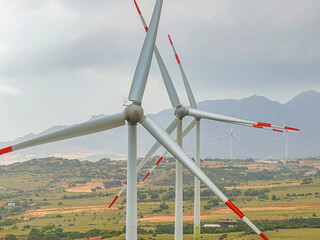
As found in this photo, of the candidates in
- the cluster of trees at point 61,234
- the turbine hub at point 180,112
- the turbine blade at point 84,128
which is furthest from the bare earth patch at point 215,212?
the turbine blade at point 84,128

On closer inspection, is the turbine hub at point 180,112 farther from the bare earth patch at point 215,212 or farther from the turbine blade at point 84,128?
the bare earth patch at point 215,212

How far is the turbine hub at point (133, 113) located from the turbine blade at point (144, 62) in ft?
2.88

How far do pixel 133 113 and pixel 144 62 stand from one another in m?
3.90

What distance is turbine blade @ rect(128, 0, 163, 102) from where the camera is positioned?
2581 cm

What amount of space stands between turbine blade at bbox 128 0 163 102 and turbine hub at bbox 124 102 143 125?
0.88 m

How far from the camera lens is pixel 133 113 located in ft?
80.5

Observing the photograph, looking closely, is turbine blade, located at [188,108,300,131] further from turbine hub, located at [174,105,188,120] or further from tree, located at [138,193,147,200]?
tree, located at [138,193,147,200]

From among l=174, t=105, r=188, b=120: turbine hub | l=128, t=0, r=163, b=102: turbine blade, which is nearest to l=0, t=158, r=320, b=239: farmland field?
l=174, t=105, r=188, b=120: turbine hub

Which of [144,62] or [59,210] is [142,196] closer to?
[59,210]

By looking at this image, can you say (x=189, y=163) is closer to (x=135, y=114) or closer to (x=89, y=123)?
(x=135, y=114)

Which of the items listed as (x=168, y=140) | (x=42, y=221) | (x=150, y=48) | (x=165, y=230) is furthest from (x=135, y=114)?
(x=42, y=221)

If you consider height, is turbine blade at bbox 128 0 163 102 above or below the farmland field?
above

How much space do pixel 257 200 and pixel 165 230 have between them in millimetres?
73566

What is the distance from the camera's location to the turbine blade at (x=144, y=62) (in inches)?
1016
